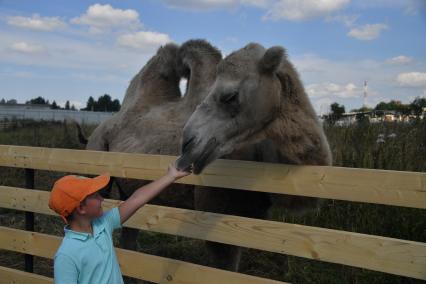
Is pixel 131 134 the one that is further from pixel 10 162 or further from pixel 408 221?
pixel 408 221

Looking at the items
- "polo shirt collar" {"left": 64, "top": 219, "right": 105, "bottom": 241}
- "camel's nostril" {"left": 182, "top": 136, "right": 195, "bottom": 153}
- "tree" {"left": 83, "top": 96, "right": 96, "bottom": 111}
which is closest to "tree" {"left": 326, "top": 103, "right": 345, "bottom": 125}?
"camel's nostril" {"left": 182, "top": 136, "right": 195, "bottom": 153}

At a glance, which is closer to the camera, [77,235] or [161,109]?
[77,235]

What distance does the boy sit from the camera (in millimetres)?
2564

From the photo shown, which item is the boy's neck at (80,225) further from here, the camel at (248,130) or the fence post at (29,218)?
the fence post at (29,218)

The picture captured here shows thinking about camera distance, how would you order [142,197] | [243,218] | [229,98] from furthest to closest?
1. [229,98]
2. [243,218]
3. [142,197]

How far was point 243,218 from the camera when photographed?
3.40m

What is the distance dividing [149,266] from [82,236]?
1.35m

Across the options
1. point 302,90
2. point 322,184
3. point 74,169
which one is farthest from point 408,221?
point 74,169

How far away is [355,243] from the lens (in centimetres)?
287

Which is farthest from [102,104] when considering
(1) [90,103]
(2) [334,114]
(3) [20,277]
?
(3) [20,277]

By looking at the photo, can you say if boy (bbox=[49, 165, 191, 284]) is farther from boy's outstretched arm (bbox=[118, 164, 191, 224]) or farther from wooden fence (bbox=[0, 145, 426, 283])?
wooden fence (bbox=[0, 145, 426, 283])

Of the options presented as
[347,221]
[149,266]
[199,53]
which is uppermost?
[199,53]

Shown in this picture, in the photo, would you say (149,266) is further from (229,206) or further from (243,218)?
(243,218)

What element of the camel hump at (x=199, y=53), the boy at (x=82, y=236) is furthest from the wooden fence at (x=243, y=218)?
the camel hump at (x=199, y=53)
